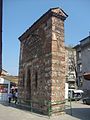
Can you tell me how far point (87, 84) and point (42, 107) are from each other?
29071 millimetres

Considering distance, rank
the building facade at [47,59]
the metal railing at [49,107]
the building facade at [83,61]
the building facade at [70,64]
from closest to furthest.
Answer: the metal railing at [49,107] < the building facade at [47,59] < the building facade at [83,61] < the building facade at [70,64]

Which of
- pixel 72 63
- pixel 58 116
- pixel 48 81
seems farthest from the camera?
pixel 72 63

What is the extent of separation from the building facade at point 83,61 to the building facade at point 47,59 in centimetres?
2453

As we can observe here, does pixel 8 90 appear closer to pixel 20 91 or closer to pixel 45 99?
pixel 20 91

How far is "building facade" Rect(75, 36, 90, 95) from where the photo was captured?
4403 centimetres

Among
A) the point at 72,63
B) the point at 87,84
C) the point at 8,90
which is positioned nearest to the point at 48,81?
the point at 8,90

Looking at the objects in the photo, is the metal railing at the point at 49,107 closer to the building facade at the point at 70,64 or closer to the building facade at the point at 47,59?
the building facade at the point at 47,59

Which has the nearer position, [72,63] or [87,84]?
[87,84]

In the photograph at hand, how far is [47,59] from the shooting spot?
53.2 feet

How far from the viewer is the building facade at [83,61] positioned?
44031 mm

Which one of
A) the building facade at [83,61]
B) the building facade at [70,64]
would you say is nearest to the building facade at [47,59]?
the building facade at [83,61]

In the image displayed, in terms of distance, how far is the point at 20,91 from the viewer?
73.9 ft

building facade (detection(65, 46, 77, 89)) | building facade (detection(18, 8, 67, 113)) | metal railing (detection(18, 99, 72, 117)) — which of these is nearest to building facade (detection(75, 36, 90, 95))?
building facade (detection(65, 46, 77, 89))

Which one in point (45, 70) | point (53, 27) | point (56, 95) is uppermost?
point (53, 27)
